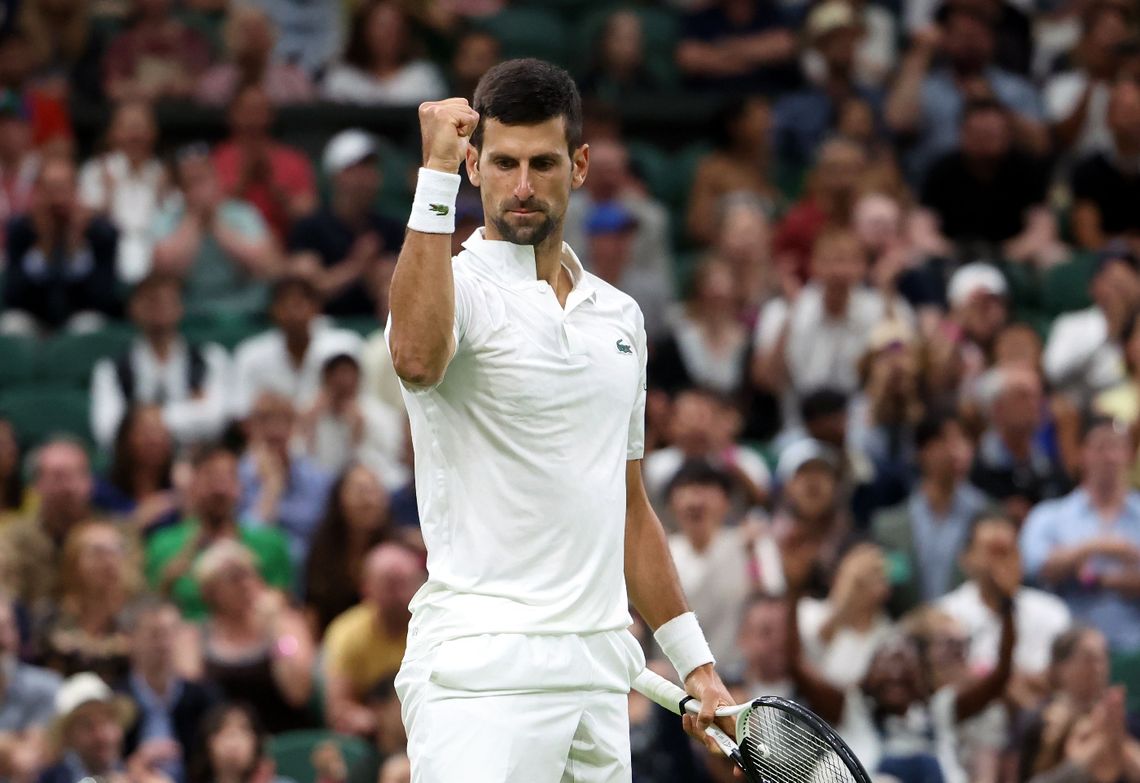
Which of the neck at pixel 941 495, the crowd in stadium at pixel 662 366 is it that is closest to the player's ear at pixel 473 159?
the crowd in stadium at pixel 662 366

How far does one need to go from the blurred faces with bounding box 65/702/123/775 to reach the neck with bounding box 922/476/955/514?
3648 millimetres

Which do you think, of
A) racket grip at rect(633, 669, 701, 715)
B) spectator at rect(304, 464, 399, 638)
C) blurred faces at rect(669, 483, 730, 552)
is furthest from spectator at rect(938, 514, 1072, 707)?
racket grip at rect(633, 669, 701, 715)

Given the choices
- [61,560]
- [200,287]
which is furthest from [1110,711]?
[200,287]

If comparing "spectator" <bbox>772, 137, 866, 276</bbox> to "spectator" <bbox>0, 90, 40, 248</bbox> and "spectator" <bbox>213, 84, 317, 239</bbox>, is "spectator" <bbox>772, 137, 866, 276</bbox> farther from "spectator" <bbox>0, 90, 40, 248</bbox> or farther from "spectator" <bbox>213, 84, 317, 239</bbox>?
"spectator" <bbox>0, 90, 40, 248</bbox>

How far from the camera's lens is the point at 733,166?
11.5 meters

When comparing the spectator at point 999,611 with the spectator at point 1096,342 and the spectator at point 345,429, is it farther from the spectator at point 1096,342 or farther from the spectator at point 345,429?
the spectator at point 345,429

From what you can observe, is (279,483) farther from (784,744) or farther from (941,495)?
(784,744)

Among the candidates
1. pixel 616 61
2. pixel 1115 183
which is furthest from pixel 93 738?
pixel 1115 183

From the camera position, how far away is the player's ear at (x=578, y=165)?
151 inches

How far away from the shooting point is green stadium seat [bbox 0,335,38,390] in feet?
32.0

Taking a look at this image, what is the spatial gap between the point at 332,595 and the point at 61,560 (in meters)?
1.11

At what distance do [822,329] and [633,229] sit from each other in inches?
45.0

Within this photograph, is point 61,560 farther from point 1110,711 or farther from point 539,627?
point 539,627

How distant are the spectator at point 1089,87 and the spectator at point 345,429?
4851 millimetres
